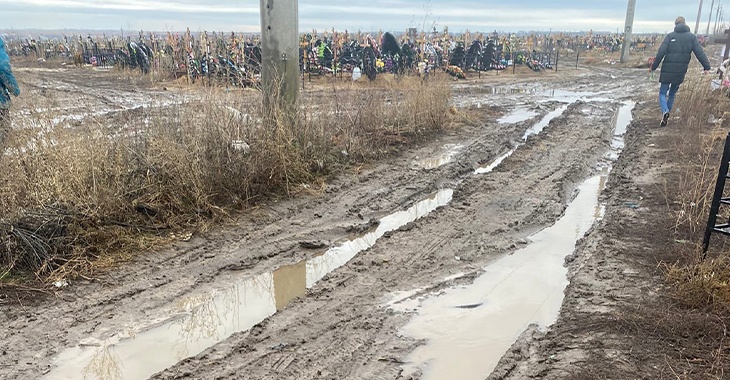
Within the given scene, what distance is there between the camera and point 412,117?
29.2ft

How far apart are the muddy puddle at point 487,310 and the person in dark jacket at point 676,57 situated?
6633mm

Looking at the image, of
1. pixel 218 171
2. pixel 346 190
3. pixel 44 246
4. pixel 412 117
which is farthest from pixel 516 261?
pixel 412 117

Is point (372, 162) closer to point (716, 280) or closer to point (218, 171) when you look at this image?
point (218, 171)

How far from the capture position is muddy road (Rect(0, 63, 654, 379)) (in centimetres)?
291

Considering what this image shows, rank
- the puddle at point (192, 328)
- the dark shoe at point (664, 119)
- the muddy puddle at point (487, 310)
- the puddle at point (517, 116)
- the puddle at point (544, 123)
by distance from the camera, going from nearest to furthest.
→ the puddle at point (192, 328)
the muddy puddle at point (487, 310)
the puddle at point (544, 123)
the dark shoe at point (664, 119)
the puddle at point (517, 116)

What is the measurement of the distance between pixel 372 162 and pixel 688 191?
12.6ft

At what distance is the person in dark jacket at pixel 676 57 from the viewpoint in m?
9.49

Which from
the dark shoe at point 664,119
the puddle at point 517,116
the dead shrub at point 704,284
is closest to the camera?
the dead shrub at point 704,284

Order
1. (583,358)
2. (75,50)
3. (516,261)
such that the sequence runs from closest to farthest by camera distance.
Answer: (583,358)
(516,261)
(75,50)

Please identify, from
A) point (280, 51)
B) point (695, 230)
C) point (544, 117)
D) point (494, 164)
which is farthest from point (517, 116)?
point (695, 230)

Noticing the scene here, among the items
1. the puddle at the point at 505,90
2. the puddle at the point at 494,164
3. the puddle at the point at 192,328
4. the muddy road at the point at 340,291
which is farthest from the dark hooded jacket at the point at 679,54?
the puddle at the point at 192,328

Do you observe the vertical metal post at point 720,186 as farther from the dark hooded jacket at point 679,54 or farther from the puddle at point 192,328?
the dark hooded jacket at point 679,54

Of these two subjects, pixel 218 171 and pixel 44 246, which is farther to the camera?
pixel 218 171

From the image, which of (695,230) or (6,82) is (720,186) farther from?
(6,82)
